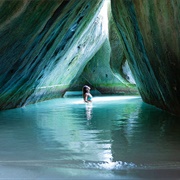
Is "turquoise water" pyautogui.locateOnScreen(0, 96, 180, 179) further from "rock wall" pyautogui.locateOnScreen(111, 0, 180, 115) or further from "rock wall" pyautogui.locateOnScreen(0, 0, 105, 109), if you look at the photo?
"rock wall" pyautogui.locateOnScreen(0, 0, 105, 109)

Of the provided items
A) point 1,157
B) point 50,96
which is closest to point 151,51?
point 1,157

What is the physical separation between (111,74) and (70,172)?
19583mm

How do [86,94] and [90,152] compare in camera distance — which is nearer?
[90,152]

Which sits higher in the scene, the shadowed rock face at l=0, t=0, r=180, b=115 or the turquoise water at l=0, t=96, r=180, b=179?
the shadowed rock face at l=0, t=0, r=180, b=115

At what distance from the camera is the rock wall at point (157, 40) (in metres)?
7.05

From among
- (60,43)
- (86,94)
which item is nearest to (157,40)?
(60,43)

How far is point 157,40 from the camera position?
8117 millimetres


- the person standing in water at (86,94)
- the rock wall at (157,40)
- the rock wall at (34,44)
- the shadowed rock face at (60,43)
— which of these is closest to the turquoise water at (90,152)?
the rock wall at (157,40)

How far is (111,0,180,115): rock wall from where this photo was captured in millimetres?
7047

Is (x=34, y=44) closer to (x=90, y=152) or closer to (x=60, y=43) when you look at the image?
(x=60, y=43)

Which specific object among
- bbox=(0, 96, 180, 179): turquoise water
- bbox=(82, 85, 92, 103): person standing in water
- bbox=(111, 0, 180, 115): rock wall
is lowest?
bbox=(0, 96, 180, 179): turquoise water

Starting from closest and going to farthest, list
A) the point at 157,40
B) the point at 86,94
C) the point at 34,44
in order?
the point at 157,40 < the point at 34,44 < the point at 86,94

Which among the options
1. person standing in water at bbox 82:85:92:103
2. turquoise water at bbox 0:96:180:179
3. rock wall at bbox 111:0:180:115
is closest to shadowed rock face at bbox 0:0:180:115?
rock wall at bbox 111:0:180:115

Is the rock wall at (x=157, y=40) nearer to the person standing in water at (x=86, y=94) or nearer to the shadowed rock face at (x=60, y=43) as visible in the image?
the shadowed rock face at (x=60, y=43)
